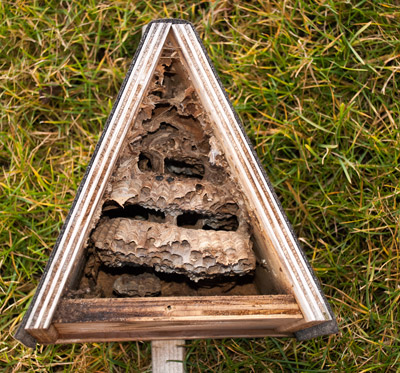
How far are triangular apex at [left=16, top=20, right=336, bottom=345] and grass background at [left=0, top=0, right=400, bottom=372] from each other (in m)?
0.71

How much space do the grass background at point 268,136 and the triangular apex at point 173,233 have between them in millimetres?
709

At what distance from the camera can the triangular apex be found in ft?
4.67

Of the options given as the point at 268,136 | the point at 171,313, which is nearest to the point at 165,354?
the point at 171,313

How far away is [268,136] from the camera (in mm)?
2576

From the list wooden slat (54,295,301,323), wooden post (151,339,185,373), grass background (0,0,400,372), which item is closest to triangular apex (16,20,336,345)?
wooden slat (54,295,301,323)

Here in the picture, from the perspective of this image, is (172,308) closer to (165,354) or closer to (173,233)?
(173,233)

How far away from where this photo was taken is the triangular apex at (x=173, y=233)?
56.1 inches

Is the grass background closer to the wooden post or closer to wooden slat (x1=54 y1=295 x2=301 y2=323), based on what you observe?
the wooden post

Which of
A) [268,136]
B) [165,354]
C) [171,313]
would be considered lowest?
[165,354]

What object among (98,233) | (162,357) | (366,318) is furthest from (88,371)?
(366,318)

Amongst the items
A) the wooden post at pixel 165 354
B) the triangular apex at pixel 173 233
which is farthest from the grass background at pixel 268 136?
the triangular apex at pixel 173 233

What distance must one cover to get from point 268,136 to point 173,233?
115 centimetres

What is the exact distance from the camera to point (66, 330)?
1.55 m

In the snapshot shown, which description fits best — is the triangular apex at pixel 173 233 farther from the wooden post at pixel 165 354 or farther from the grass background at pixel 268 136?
the grass background at pixel 268 136
